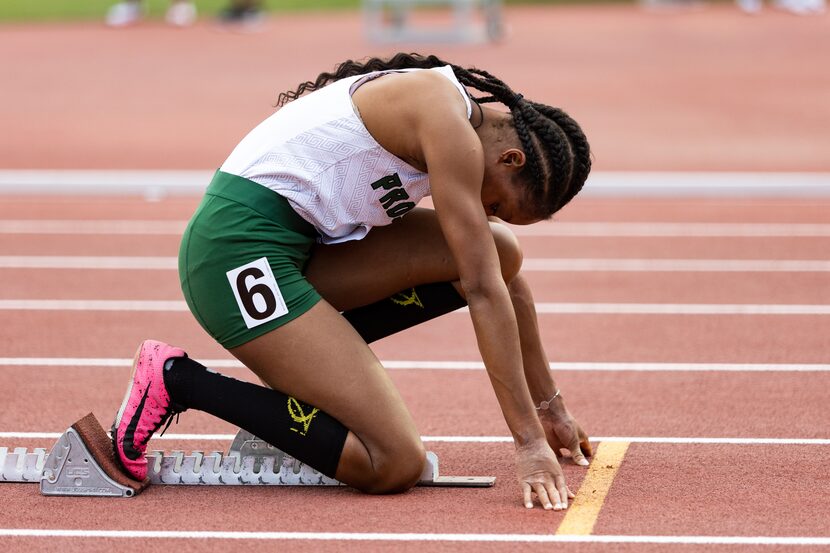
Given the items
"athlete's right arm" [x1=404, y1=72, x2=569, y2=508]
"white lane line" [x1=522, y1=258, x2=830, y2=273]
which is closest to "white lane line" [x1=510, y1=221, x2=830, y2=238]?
"white lane line" [x1=522, y1=258, x2=830, y2=273]

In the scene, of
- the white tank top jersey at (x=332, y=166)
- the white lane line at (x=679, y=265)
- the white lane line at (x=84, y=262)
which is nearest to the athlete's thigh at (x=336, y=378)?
the white tank top jersey at (x=332, y=166)

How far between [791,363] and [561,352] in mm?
1006

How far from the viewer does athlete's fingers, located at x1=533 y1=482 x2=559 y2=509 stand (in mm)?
3820

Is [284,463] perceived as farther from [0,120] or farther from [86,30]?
[86,30]

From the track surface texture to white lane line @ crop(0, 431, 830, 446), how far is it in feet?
0.04

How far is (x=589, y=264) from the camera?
26.9 feet

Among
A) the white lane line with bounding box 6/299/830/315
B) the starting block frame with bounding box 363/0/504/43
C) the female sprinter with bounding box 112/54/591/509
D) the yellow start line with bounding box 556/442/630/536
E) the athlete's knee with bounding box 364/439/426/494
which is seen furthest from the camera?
the starting block frame with bounding box 363/0/504/43

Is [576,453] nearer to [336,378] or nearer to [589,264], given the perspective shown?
[336,378]

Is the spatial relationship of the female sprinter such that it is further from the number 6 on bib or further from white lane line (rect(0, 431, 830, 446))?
white lane line (rect(0, 431, 830, 446))

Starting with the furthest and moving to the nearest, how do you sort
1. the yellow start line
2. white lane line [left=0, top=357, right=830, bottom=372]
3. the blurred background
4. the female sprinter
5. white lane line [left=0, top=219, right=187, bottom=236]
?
the blurred background, white lane line [left=0, top=219, right=187, bottom=236], white lane line [left=0, top=357, right=830, bottom=372], the female sprinter, the yellow start line

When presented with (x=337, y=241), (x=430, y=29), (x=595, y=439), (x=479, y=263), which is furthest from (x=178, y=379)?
(x=430, y=29)

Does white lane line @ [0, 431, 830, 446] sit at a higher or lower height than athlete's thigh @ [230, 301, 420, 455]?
lower

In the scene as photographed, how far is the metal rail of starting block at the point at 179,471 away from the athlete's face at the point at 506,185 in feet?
2.70

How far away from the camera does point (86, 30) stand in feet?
73.7
